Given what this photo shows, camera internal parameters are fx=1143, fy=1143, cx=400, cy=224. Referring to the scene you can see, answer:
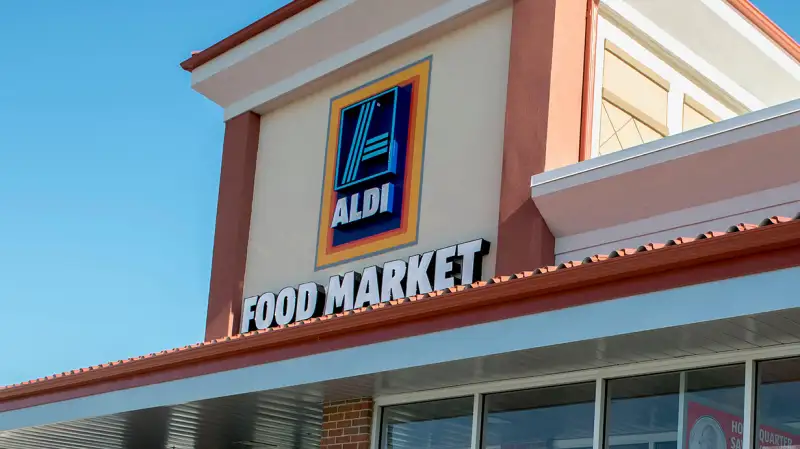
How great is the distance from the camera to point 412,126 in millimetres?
15328

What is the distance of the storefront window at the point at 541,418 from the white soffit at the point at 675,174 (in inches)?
139

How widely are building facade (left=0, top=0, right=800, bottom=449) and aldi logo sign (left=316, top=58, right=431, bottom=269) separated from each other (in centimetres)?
4

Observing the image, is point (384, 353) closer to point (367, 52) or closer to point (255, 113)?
point (367, 52)

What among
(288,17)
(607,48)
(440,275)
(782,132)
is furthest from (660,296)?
(288,17)

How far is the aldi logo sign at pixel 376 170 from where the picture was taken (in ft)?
49.6

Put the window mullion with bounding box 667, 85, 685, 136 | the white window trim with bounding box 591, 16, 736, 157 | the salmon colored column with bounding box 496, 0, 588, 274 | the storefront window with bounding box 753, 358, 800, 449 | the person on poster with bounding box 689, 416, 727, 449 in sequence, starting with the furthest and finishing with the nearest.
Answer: the window mullion with bounding box 667, 85, 685, 136 < the white window trim with bounding box 591, 16, 736, 157 < the salmon colored column with bounding box 496, 0, 588, 274 < the person on poster with bounding box 689, 416, 727, 449 < the storefront window with bounding box 753, 358, 800, 449

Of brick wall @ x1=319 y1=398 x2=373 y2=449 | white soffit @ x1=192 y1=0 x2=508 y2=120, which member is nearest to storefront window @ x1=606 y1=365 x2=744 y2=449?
brick wall @ x1=319 y1=398 x2=373 y2=449

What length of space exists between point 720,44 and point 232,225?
7689 mm

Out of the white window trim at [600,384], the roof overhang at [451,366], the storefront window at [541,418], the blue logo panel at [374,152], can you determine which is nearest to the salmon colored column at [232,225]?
the blue logo panel at [374,152]

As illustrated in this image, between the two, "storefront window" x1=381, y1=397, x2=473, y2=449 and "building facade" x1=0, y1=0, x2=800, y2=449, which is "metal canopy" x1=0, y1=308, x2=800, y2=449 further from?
"storefront window" x1=381, y1=397, x2=473, y2=449

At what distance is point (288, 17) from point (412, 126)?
314 centimetres

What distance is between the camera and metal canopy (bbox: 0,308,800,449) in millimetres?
7516

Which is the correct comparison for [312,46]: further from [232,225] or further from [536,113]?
[536,113]

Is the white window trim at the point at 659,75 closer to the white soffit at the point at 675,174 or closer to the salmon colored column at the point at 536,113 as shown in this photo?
the salmon colored column at the point at 536,113
